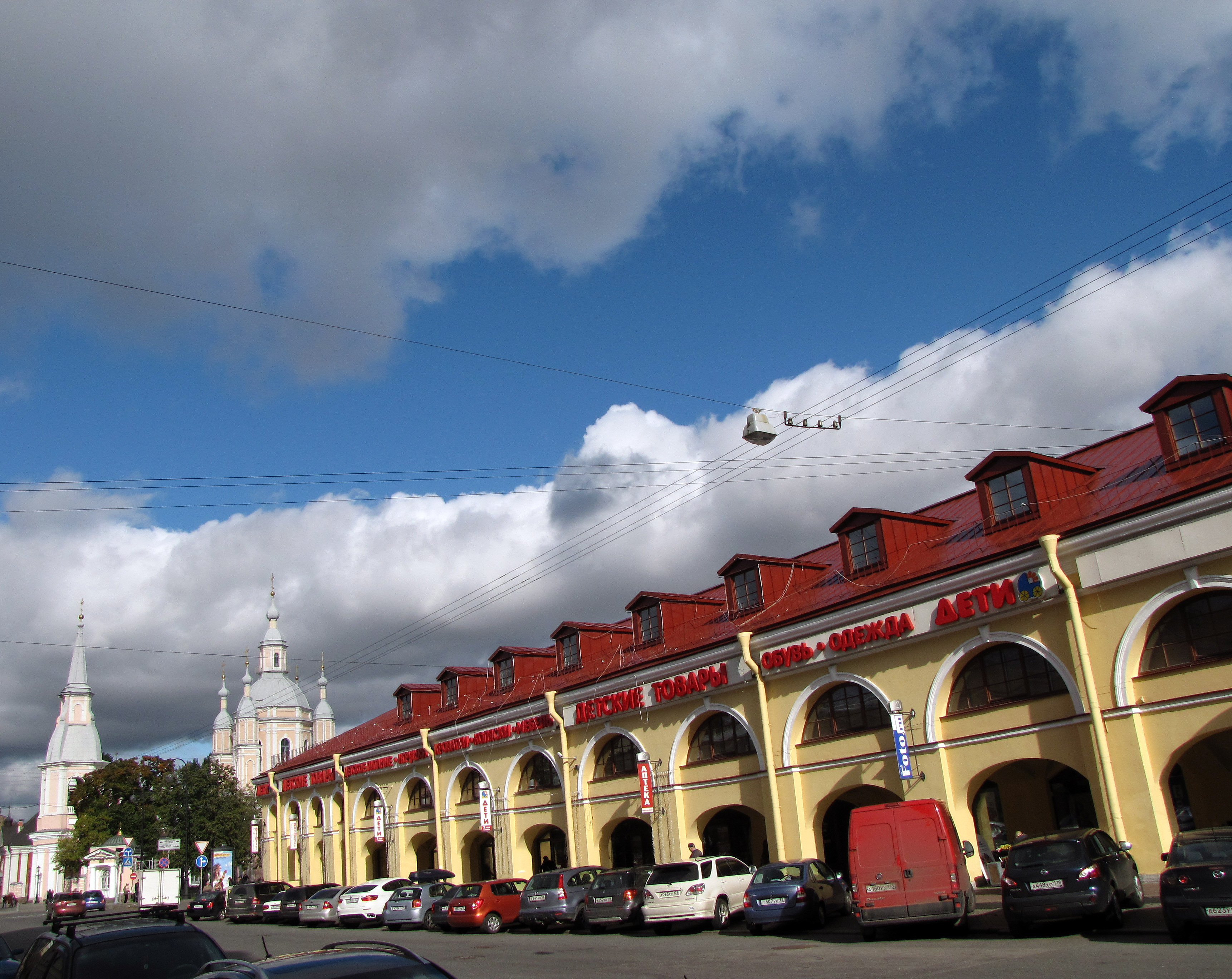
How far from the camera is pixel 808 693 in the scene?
22438 millimetres

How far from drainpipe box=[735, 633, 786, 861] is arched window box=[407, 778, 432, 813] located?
16.6 metres

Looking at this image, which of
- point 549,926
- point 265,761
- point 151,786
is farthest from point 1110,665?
point 265,761

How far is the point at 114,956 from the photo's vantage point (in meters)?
7.86

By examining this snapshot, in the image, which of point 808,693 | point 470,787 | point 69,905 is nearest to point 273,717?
point 69,905

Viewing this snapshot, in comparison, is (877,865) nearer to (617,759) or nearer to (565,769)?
(617,759)

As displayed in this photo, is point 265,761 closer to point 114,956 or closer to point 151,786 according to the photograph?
point 151,786

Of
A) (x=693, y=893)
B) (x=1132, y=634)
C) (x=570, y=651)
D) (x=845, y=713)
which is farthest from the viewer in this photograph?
(x=570, y=651)

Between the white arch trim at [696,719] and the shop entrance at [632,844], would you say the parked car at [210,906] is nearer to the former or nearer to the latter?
the shop entrance at [632,844]

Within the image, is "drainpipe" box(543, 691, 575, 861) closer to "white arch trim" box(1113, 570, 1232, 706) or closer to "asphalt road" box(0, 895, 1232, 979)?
"asphalt road" box(0, 895, 1232, 979)

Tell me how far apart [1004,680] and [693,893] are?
7.38 meters

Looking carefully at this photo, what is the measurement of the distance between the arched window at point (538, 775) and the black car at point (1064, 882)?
17.4 meters

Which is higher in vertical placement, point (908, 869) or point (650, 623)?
point (650, 623)

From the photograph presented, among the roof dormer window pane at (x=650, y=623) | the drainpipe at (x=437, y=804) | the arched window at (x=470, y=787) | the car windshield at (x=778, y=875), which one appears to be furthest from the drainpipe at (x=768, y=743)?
the drainpipe at (x=437, y=804)

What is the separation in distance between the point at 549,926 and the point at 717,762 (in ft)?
18.3
